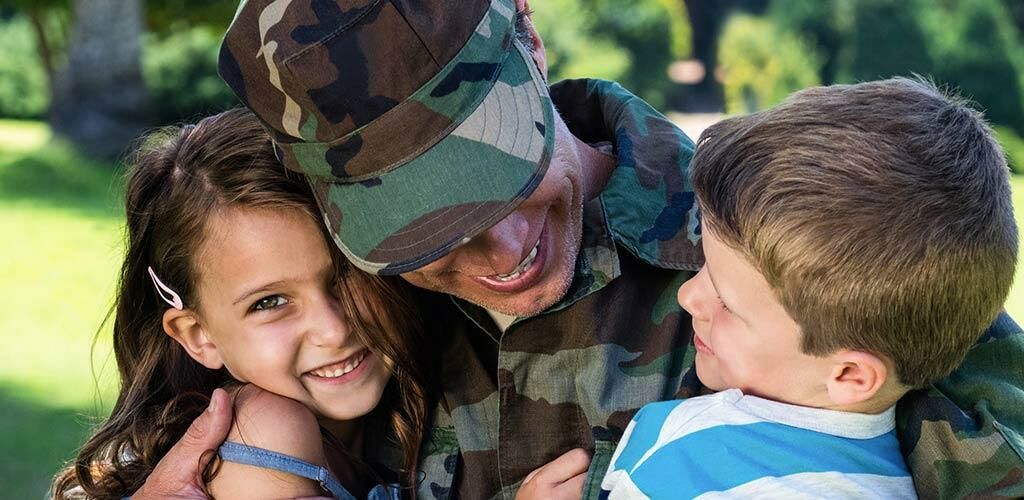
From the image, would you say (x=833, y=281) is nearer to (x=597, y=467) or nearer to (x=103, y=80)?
(x=597, y=467)

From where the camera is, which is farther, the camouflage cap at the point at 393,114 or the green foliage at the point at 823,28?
the green foliage at the point at 823,28

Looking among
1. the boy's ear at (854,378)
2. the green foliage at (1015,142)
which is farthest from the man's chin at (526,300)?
the green foliage at (1015,142)

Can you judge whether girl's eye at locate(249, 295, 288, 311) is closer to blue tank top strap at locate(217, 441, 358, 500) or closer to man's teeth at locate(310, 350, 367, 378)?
man's teeth at locate(310, 350, 367, 378)

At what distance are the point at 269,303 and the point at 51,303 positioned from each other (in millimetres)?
7050

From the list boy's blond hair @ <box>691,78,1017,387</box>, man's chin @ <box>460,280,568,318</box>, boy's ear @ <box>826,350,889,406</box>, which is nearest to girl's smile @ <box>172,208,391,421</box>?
man's chin @ <box>460,280,568,318</box>

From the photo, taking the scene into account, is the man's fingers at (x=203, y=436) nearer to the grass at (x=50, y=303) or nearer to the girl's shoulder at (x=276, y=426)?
the girl's shoulder at (x=276, y=426)

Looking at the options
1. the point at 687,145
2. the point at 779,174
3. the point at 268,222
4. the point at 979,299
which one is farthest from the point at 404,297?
the point at 979,299

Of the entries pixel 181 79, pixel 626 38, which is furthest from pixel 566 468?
pixel 626 38

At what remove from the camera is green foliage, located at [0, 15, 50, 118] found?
21.2m

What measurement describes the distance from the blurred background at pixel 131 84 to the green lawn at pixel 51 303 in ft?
0.06

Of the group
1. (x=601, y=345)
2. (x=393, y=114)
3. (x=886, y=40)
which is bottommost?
(x=886, y=40)

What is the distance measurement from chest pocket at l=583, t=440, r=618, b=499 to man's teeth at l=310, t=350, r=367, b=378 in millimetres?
518

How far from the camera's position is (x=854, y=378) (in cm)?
209

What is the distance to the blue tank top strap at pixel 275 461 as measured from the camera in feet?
8.20
